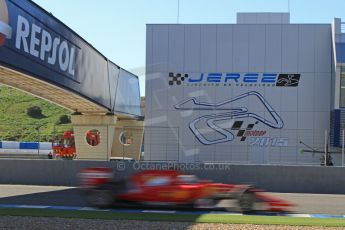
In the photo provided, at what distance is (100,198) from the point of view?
13.3 meters

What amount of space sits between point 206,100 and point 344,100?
763 cm

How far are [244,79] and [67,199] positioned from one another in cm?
1769

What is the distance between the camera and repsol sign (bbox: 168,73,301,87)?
30828 millimetres

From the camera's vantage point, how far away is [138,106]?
1631 inches

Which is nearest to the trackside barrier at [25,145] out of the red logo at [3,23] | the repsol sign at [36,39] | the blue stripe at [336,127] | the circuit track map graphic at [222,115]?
the circuit track map graphic at [222,115]

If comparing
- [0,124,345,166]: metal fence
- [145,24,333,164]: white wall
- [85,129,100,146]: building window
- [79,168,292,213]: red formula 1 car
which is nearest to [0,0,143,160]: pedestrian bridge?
[85,129,100,146]: building window

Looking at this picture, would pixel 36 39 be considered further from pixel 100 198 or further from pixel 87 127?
pixel 87 127

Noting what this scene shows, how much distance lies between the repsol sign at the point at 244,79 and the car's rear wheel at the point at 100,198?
1843cm

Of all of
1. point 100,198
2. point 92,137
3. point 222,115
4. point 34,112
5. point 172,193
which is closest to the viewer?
point 172,193

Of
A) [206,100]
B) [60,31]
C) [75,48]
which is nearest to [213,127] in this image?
[206,100]

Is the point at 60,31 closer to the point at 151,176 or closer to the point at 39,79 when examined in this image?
the point at 39,79

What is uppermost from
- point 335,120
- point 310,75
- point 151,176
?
point 310,75

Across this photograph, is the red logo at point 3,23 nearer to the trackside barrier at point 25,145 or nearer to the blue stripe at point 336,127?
the blue stripe at point 336,127

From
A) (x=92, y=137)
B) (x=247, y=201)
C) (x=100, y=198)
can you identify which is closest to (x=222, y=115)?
(x=92, y=137)
